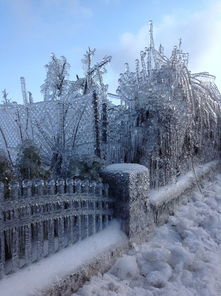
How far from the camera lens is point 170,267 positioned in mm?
3979

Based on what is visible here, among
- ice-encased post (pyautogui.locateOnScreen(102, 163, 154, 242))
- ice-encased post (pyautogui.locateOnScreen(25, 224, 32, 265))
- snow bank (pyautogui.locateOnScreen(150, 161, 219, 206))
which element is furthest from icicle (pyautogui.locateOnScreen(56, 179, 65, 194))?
snow bank (pyautogui.locateOnScreen(150, 161, 219, 206))

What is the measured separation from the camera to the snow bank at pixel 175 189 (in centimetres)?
550

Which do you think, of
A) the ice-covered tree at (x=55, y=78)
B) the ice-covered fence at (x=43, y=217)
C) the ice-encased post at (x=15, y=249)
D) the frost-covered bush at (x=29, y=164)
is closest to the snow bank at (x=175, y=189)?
the ice-covered fence at (x=43, y=217)

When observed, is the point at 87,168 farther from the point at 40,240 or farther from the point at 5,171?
the point at 40,240

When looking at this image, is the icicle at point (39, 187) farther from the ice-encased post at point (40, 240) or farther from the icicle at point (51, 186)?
the ice-encased post at point (40, 240)

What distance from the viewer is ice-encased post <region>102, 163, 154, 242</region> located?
445 centimetres

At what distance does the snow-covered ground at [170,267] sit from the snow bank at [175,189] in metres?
0.42

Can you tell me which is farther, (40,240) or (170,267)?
(170,267)

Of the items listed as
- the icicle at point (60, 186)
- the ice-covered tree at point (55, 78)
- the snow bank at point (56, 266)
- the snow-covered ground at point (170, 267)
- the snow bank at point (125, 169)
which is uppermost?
the ice-covered tree at point (55, 78)

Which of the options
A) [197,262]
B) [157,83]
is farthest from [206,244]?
[157,83]

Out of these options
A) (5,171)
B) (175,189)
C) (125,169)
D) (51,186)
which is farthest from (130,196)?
(175,189)

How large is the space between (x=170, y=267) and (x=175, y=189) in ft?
8.29

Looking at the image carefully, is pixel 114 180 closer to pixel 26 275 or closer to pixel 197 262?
pixel 197 262

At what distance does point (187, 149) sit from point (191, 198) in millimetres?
1401
